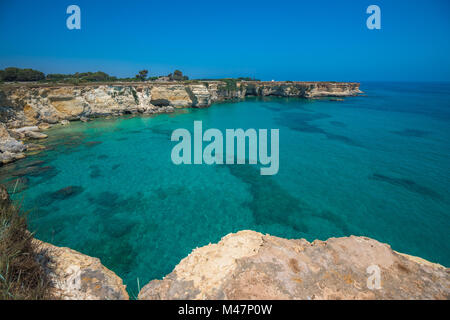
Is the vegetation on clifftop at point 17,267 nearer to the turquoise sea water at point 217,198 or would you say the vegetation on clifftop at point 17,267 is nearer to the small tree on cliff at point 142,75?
the turquoise sea water at point 217,198

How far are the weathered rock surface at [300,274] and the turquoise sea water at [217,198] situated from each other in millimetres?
3527

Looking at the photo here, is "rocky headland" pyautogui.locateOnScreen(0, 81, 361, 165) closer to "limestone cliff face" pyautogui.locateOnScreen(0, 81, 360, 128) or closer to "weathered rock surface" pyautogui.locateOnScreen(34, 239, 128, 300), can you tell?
"limestone cliff face" pyautogui.locateOnScreen(0, 81, 360, 128)

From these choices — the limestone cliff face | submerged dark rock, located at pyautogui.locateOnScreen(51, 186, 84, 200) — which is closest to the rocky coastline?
submerged dark rock, located at pyautogui.locateOnScreen(51, 186, 84, 200)

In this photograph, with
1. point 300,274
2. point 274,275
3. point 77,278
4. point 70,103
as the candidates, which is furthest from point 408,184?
point 70,103

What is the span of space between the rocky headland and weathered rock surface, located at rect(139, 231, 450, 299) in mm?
20317

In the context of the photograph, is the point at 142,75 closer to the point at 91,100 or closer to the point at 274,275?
the point at 91,100

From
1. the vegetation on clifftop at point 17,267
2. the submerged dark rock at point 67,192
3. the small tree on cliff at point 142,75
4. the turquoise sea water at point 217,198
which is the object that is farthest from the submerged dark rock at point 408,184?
the small tree on cliff at point 142,75

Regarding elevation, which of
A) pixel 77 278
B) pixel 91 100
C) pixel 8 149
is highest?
pixel 91 100

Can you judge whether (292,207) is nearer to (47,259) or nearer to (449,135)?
(47,259)

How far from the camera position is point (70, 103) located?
94.4 ft

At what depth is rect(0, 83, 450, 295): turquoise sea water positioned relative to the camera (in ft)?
27.5

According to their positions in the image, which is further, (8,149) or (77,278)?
(8,149)

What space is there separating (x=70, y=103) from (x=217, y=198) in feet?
102
